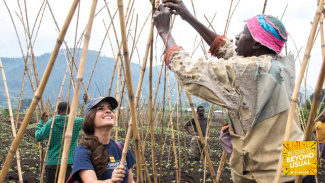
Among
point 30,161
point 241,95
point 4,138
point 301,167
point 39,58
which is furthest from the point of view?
point 39,58

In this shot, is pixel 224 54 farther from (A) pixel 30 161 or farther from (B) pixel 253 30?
(A) pixel 30 161

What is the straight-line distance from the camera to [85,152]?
1076 millimetres

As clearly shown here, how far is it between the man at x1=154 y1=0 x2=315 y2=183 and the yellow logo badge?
9.1 inches

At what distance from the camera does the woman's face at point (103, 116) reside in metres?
1.20

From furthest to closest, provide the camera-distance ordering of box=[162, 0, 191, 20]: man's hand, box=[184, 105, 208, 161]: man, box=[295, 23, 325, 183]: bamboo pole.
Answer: box=[184, 105, 208, 161]: man < box=[162, 0, 191, 20]: man's hand < box=[295, 23, 325, 183]: bamboo pole

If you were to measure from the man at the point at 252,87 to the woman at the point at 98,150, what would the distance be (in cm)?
43

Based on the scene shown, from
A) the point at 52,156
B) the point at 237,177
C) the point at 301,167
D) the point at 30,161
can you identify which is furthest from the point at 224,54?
the point at 30,161

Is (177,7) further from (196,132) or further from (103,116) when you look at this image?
(196,132)

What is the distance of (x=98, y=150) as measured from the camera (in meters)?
1.11

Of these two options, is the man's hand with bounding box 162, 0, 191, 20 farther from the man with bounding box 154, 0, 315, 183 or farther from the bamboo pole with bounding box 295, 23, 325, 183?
the bamboo pole with bounding box 295, 23, 325, 183

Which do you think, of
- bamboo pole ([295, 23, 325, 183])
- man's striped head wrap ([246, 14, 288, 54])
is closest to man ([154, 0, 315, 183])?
man's striped head wrap ([246, 14, 288, 54])

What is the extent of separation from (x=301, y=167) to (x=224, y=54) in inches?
24.2

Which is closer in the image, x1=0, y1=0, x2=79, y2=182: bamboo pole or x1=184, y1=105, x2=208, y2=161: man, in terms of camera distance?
x1=0, y1=0, x2=79, y2=182: bamboo pole

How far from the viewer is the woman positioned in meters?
1.04
